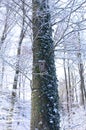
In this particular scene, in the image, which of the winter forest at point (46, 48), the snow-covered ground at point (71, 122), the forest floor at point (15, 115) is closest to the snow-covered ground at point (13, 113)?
the forest floor at point (15, 115)

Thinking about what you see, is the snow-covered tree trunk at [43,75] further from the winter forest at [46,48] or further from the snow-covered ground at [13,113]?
the snow-covered ground at [13,113]

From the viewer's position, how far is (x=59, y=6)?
338 centimetres

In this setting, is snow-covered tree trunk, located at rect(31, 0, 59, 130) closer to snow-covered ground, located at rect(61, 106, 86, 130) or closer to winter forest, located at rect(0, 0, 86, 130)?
winter forest, located at rect(0, 0, 86, 130)

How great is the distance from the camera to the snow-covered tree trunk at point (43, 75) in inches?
116

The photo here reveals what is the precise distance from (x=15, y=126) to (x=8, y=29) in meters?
4.49

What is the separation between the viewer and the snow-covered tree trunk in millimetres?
2936

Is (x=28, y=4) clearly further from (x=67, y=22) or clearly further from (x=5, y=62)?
(x=5, y=62)

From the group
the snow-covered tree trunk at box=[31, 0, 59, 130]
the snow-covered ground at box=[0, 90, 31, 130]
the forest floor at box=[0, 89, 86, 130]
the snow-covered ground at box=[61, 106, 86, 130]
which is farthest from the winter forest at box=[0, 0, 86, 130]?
the snow-covered ground at box=[0, 90, 31, 130]

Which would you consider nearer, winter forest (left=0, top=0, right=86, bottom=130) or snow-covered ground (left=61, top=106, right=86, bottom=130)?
winter forest (left=0, top=0, right=86, bottom=130)

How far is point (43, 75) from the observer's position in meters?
3.11

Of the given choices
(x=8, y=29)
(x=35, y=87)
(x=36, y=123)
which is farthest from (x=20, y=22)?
(x=8, y=29)

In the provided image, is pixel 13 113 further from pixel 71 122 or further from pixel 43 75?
pixel 43 75

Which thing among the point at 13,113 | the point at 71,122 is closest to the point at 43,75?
the point at 71,122

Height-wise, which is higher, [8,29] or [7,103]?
[8,29]
